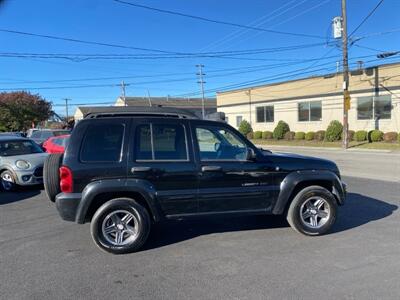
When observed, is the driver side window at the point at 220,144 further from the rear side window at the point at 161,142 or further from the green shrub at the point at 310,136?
the green shrub at the point at 310,136

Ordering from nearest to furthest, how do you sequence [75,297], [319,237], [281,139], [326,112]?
[75,297]
[319,237]
[326,112]
[281,139]

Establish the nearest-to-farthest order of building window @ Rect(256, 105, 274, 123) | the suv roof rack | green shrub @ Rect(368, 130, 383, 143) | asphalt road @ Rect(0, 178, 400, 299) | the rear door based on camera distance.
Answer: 1. asphalt road @ Rect(0, 178, 400, 299)
2. the rear door
3. the suv roof rack
4. green shrub @ Rect(368, 130, 383, 143)
5. building window @ Rect(256, 105, 274, 123)

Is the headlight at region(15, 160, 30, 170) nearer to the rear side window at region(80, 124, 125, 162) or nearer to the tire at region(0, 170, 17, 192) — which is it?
the tire at region(0, 170, 17, 192)

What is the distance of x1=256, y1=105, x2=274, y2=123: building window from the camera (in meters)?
39.4

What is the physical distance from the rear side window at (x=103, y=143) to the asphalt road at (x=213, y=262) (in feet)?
4.23

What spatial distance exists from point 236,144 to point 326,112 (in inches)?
1136

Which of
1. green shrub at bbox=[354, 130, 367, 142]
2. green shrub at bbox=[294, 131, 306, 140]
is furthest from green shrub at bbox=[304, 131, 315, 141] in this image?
green shrub at bbox=[354, 130, 367, 142]

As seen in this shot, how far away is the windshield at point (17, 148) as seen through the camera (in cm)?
1098

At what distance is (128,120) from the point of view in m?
5.46

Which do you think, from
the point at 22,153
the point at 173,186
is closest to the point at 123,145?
the point at 173,186

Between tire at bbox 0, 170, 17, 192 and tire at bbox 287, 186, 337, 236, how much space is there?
297 inches

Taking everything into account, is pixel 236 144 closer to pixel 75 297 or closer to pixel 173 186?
pixel 173 186

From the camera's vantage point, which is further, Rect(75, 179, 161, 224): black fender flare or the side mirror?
the side mirror

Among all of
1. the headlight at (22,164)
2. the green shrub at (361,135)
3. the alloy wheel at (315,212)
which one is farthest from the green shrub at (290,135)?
the alloy wheel at (315,212)
